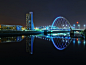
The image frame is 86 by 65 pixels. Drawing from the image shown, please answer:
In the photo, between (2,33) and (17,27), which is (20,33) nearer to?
(2,33)

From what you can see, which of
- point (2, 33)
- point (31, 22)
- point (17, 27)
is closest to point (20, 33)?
point (2, 33)

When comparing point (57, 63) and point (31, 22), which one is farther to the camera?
point (31, 22)

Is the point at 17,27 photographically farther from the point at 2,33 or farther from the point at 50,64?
the point at 50,64

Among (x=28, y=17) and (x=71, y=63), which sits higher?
(x=28, y=17)

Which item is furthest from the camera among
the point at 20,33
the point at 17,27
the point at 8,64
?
the point at 17,27

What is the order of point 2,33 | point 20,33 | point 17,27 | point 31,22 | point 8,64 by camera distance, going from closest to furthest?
point 8,64
point 2,33
point 20,33
point 17,27
point 31,22

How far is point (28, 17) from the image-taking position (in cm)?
8206

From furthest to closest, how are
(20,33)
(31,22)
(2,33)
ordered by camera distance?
(31,22), (20,33), (2,33)

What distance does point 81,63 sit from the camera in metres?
8.30

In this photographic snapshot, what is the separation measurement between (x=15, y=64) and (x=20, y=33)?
155 ft

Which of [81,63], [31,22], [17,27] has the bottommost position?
[81,63]

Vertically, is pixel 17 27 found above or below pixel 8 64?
above

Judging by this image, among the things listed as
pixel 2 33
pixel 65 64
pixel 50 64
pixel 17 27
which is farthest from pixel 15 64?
pixel 17 27

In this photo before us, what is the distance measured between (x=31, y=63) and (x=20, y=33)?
4736cm
